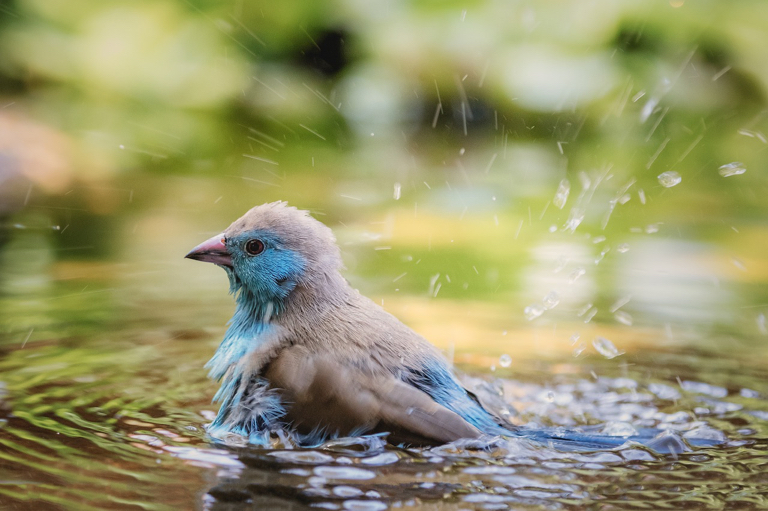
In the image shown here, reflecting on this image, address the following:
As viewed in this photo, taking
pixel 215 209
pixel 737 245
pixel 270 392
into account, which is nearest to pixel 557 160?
pixel 737 245

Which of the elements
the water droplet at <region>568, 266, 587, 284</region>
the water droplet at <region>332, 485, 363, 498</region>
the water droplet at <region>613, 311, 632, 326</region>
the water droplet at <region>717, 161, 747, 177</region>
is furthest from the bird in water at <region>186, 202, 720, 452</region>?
the water droplet at <region>717, 161, 747, 177</region>

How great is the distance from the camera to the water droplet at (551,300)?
6027mm

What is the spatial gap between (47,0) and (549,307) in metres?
8.68

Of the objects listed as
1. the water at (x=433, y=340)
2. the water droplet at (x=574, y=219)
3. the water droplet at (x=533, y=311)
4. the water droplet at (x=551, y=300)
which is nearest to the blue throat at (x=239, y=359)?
the water at (x=433, y=340)

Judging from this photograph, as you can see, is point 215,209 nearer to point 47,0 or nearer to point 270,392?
point 47,0

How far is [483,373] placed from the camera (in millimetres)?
4594

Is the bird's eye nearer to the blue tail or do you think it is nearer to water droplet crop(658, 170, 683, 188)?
the blue tail

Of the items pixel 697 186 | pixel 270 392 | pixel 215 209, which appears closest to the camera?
pixel 270 392

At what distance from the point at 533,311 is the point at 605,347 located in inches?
31.7

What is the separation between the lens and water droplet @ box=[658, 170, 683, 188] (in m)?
11.1

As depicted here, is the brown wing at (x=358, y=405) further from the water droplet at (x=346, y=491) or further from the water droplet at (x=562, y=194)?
the water droplet at (x=562, y=194)

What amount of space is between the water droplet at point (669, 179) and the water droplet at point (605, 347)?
6.17 m

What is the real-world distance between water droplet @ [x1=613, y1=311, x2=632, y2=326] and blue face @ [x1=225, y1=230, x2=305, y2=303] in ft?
8.40

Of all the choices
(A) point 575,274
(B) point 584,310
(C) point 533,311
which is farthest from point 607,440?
(A) point 575,274
